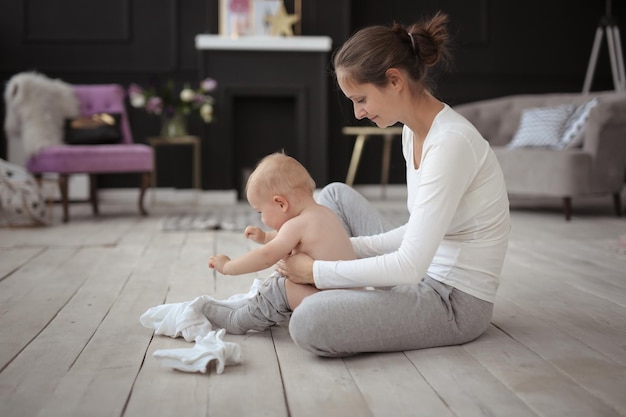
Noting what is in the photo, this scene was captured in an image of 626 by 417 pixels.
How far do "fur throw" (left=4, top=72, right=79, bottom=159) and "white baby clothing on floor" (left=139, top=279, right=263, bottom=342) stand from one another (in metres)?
3.50

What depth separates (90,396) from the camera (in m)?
1.53

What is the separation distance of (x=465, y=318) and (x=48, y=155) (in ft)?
13.0

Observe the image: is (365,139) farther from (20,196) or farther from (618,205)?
(20,196)

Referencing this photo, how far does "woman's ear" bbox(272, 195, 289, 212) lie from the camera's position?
6.15 feet

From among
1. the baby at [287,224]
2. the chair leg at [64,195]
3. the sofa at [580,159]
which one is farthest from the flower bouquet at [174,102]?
the baby at [287,224]

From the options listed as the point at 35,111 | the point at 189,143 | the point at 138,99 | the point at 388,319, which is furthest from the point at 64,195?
the point at 388,319

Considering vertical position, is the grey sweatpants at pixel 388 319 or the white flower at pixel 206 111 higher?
the white flower at pixel 206 111

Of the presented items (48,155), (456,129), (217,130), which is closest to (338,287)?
(456,129)

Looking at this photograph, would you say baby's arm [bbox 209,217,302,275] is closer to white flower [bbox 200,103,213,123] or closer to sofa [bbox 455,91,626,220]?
sofa [bbox 455,91,626,220]

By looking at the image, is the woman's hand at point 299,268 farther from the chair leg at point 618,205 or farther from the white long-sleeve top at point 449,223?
the chair leg at point 618,205

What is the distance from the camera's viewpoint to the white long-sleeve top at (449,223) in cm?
169

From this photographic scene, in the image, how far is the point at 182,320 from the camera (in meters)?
2.00

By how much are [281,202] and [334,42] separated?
501 cm

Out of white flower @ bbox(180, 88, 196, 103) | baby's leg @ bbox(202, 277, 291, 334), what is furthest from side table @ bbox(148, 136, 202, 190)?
baby's leg @ bbox(202, 277, 291, 334)
